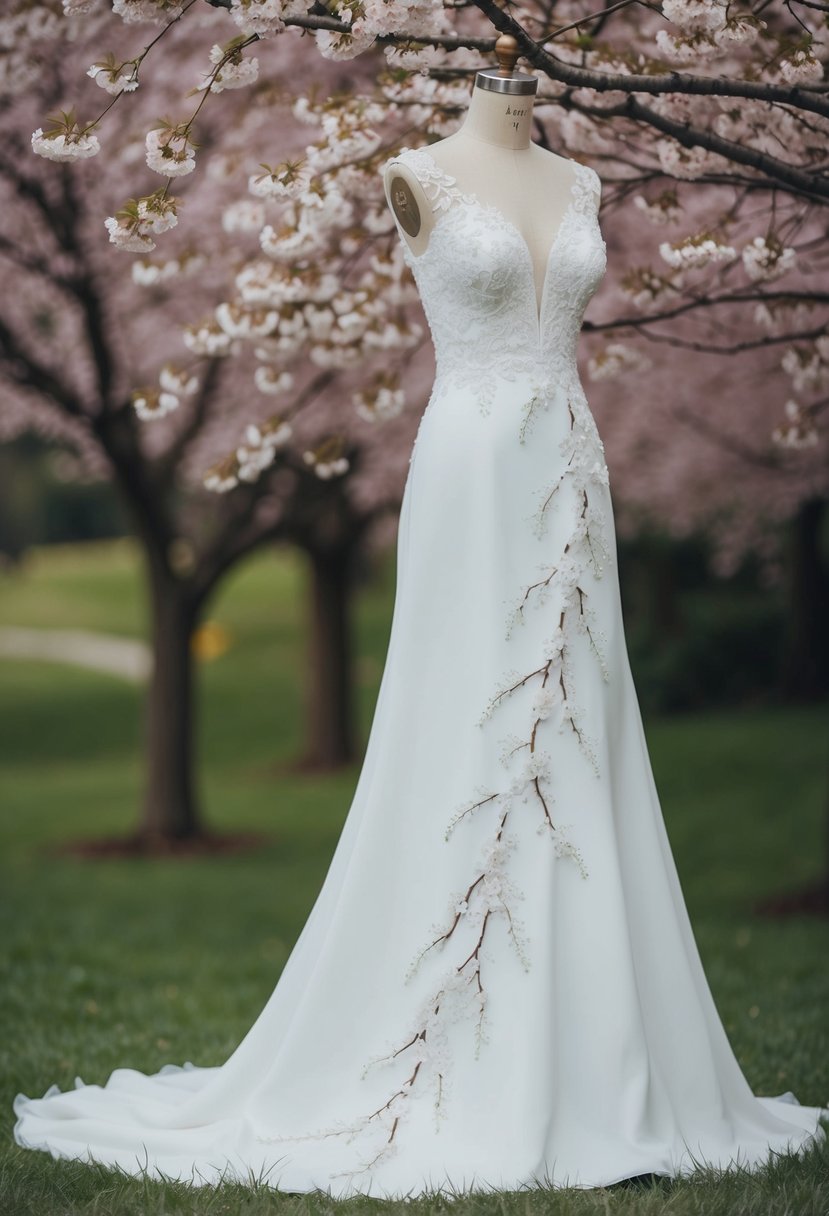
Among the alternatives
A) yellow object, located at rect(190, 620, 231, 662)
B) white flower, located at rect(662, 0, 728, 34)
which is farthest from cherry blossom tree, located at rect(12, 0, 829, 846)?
yellow object, located at rect(190, 620, 231, 662)

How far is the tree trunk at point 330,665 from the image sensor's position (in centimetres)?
1516

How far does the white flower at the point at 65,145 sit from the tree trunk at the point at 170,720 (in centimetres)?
741

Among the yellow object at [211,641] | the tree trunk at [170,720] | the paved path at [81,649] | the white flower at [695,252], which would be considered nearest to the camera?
the white flower at [695,252]

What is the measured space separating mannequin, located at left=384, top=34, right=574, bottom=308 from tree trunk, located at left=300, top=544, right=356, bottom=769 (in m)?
11.1

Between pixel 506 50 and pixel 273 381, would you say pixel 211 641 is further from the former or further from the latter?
pixel 506 50

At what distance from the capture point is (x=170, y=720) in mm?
11164

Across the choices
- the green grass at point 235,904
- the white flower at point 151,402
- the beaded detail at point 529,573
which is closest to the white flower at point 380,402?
the white flower at point 151,402

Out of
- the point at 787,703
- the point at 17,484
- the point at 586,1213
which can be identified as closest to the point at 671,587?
the point at 787,703

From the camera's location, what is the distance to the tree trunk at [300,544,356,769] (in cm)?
1516

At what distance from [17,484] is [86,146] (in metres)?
28.6

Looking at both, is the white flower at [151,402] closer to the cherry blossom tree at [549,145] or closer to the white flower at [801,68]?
the cherry blossom tree at [549,145]

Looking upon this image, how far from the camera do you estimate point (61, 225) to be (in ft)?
27.2

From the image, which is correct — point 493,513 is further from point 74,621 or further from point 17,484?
point 17,484

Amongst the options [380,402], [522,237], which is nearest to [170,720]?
[380,402]
